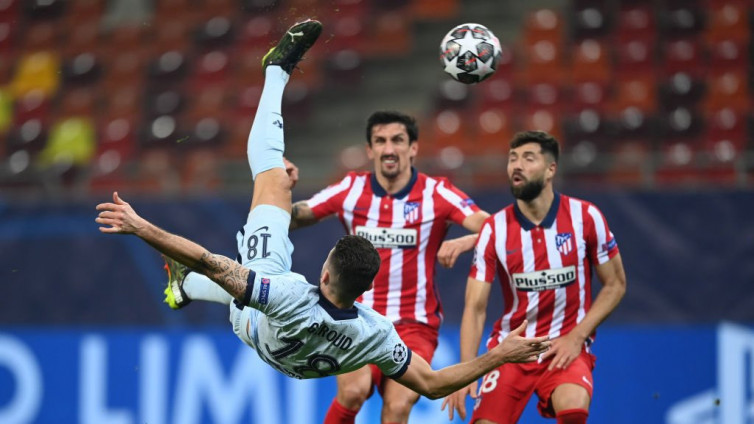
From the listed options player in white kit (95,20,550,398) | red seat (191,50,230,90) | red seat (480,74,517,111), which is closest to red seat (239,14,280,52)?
→ red seat (191,50,230,90)

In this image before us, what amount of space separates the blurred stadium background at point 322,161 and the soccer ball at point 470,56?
3.43ft

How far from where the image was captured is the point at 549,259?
265 inches

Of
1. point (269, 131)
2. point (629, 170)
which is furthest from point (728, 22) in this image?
point (269, 131)

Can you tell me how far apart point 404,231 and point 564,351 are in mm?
1355

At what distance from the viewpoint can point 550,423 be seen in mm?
9070

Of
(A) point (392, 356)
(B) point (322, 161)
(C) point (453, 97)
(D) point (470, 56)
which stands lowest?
(A) point (392, 356)

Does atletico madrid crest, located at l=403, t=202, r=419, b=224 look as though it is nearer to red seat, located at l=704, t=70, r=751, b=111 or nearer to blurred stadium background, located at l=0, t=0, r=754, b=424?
blurred stadium background, located at l=0, t=0, r=754, b=424

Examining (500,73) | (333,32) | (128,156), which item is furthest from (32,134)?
(500,73)

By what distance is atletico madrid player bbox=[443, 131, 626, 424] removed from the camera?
21.8 ft

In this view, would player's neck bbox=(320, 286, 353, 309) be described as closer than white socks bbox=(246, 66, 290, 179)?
Yes

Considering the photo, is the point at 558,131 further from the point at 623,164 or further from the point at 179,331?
the point at 179,331

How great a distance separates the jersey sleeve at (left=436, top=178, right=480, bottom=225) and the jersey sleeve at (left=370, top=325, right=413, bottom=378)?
1.51 metres

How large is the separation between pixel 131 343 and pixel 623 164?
481cm

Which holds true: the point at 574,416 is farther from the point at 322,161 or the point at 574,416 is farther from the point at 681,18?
the point at 681,18
